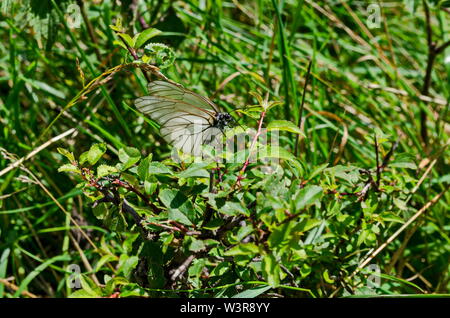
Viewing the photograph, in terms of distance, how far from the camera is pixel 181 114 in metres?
1.41

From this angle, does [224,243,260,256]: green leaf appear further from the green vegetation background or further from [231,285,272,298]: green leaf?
[231,285,272,298]: green leaf

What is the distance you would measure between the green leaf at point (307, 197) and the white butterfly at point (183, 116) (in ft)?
1.26

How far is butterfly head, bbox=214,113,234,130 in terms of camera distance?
55.0 inches

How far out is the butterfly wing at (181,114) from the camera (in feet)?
4.41

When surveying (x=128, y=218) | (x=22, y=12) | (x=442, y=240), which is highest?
(x=22, y=12)

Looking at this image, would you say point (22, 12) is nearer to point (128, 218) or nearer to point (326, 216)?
point (128, 218)

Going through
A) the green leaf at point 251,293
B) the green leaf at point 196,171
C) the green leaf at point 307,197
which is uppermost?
the green leaf at point 196,171

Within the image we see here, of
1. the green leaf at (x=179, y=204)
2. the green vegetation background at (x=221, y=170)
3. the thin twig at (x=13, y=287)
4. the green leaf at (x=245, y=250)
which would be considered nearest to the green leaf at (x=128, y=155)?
the green vegetation background at (x=221, y=170)

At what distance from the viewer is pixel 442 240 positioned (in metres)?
2.00

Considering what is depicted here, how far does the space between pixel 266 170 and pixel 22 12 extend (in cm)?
118

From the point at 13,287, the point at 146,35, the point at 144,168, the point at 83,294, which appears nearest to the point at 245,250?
the point at 144,168

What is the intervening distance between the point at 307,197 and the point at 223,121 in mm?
461

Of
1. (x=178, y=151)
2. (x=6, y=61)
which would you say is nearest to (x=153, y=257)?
(x=178, y=151)

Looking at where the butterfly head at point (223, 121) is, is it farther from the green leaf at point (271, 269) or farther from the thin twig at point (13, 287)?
the thin twig at point (13, 287)
